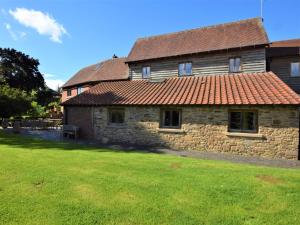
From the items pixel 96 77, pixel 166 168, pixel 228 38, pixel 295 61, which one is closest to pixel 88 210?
pixel 166 168

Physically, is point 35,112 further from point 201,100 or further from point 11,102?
point 201,100

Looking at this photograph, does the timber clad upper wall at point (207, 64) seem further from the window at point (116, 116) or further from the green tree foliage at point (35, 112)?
the green tree foliage at point (35, 112)

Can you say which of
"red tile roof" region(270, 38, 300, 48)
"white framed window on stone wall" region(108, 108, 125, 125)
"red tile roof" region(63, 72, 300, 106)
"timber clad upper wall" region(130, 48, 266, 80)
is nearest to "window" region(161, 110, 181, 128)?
"red tile roof" region(63, 72, 300, 106)

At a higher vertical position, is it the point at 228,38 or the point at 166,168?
the point at 228,38

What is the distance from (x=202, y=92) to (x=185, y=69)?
544 centimetres

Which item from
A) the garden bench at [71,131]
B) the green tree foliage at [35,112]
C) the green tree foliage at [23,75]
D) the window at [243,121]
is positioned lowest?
the garden bench at [71,131]

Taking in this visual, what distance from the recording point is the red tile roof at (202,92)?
1380 cm

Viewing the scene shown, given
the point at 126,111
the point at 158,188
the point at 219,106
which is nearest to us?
the point at 158,188

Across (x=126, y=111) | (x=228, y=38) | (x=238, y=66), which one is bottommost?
(x=126, y=111)

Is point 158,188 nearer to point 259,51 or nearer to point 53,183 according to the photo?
point 53,183

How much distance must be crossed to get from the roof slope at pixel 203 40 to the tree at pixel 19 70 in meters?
25.2

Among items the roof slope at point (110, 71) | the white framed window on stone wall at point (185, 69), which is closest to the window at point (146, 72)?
the roof slope at point (110, 71)

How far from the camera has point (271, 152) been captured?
43.0 ft

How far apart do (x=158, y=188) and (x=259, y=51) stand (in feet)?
50.9
